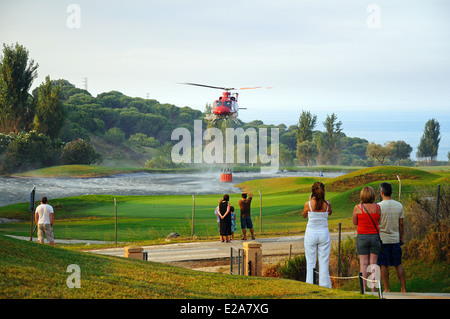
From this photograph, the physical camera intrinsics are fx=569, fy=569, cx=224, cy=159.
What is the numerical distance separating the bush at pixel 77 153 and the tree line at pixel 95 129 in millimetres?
152

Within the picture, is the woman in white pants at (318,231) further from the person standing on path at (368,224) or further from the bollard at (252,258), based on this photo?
the bollard at (252,258)

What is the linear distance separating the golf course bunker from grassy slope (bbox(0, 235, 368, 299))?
147 ft

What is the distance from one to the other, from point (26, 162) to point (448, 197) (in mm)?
76311

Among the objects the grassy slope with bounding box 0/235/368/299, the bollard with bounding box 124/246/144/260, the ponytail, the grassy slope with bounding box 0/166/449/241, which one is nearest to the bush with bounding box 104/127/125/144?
the grassy slope with bounding box 0/166/449/241

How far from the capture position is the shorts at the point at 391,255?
10.6 meters

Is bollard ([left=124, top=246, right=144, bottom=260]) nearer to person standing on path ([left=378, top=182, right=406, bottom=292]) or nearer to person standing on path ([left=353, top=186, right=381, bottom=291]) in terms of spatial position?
person standing on path ([left=353, top=186, right=381, bottom=291])

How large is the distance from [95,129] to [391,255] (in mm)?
125995

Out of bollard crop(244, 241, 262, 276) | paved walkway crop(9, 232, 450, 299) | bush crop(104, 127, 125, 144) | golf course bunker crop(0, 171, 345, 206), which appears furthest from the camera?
bush crop(104, 127, 125, 144)

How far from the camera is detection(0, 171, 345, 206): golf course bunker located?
6003cm

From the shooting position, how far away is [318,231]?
1058 centimetres

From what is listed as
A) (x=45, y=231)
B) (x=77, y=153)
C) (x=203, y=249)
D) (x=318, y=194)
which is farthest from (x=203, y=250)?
(x=77, y=153)

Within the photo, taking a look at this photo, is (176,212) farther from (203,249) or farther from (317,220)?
(317,220)

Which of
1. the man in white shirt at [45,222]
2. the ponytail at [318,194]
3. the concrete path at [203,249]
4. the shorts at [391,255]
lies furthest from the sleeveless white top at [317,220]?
the man in white shirt at [45,222]
